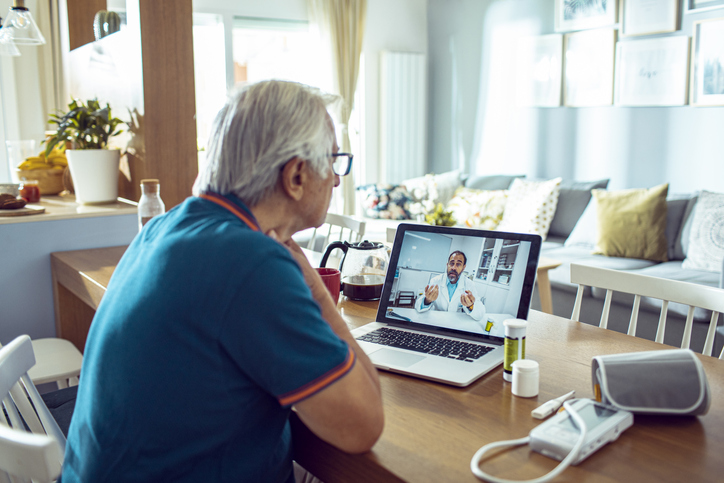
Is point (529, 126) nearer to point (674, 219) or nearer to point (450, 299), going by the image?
point (674, 219)

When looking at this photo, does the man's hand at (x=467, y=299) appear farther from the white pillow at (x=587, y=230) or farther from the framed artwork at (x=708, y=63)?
the framed artwork at (x=708, y=63)

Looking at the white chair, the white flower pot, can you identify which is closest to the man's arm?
the white chair

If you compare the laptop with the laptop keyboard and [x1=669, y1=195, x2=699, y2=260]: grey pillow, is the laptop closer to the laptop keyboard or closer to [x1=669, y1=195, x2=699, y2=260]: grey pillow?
the laptop keyboard

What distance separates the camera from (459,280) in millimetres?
1292

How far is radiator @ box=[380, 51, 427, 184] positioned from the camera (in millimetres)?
5605

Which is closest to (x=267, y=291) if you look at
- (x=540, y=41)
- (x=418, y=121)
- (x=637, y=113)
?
(x=637, y=113)

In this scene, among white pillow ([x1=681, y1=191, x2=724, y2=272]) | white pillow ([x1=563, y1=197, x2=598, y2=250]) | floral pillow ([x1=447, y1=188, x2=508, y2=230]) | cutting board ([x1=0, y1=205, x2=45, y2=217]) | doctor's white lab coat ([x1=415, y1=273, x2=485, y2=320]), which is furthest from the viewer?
floral pillow ([x1=447, y1=188, x2=508, y2=230])

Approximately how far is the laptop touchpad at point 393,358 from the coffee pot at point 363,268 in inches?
15.9

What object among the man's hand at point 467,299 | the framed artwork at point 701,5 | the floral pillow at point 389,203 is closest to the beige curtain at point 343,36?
the floral pillow at point 389,203

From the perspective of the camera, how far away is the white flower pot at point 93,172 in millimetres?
2594

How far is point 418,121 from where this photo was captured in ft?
19.1

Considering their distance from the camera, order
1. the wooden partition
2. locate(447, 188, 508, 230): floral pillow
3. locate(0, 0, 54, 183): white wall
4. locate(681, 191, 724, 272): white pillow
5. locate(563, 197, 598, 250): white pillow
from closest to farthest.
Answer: the wooden partition
locate(681, 191, 724, 272): white pillow
locate(563, 197, 598, 250): white pillow
locate(447, 188, 508, 230): floral pillow
locate(0, 0, 54, 183): white wall

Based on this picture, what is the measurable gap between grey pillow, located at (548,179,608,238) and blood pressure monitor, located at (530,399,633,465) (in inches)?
135

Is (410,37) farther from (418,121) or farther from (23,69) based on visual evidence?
(23,69)
